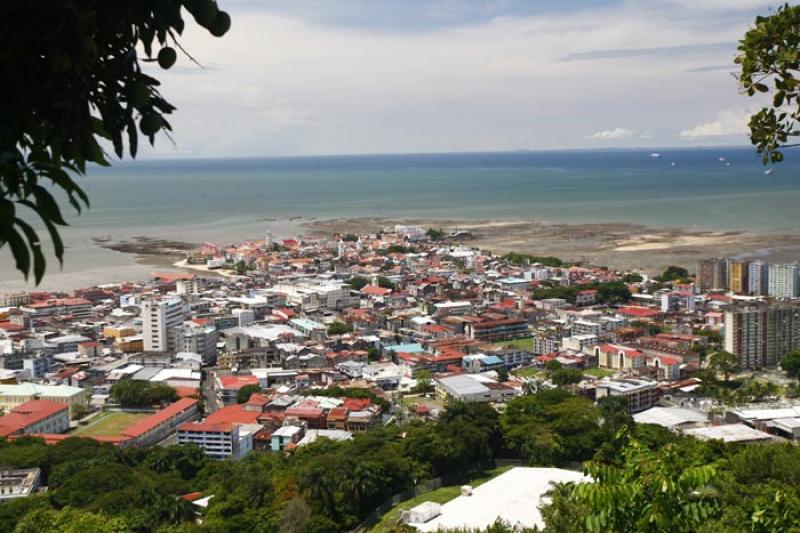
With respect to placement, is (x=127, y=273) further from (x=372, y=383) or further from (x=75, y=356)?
(x=372, y=383)

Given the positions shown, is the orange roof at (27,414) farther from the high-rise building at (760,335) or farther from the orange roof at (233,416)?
the high-rise building at (760,335)

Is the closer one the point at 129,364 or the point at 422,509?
the point at 422,509

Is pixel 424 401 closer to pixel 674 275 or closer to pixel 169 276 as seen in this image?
pixel 674 275

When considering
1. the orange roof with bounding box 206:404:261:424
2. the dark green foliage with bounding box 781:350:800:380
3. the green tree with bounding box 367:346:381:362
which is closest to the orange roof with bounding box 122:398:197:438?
the orange roof with bounding box 206:404:261:424

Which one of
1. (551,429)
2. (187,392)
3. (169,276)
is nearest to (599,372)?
(551,429)

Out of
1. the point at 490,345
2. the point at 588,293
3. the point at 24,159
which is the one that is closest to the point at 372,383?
the point at 490,345

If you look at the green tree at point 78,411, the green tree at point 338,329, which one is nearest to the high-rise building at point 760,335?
the green tree at point 338,329
